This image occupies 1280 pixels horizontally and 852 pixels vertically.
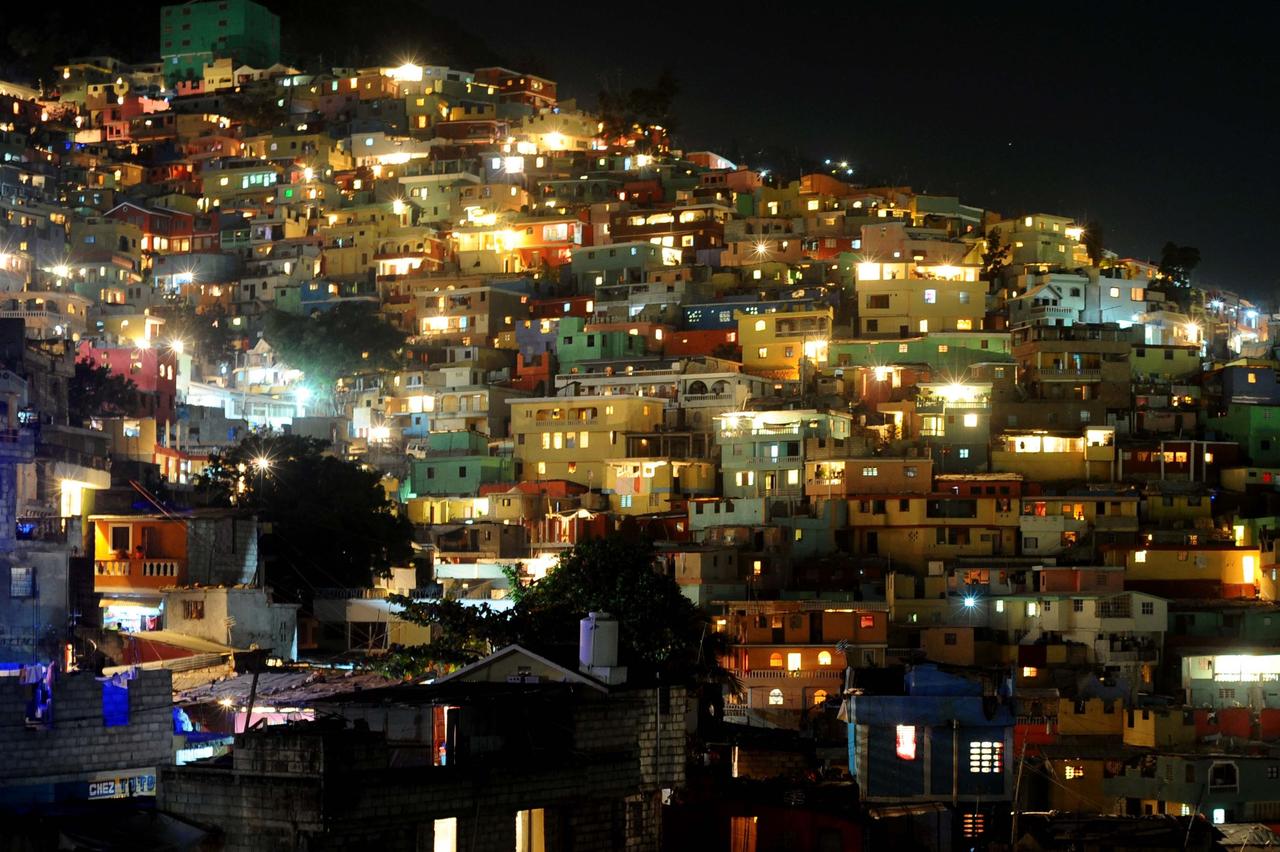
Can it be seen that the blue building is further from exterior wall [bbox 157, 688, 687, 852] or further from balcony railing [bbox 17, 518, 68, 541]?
balcony railing [bbox 17, 518, 68, 541]

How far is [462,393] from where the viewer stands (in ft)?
182

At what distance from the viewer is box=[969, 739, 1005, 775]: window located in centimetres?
2403

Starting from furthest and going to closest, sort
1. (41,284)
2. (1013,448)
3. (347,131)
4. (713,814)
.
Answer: (347,131) < (41,284) < (1013,448) < (713,814)

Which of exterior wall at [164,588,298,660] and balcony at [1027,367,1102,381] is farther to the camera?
balcony at [1027,367,1102,381]

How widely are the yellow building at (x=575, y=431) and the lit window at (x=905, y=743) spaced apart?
25.7 meters

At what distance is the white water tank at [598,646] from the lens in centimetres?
1959

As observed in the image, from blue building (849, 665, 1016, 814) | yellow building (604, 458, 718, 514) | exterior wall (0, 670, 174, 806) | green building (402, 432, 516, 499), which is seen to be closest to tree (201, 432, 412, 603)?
green building (402, 432, 516, 499)

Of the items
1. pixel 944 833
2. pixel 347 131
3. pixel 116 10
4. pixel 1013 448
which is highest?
pixel 116 10

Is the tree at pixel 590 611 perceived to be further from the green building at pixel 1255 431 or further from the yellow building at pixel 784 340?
the green building at pixel 1255 431

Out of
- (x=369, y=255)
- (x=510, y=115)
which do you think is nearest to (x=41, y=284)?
(x=369, y=255)

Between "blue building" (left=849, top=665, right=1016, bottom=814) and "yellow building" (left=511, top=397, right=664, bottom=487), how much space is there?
25.6 metres

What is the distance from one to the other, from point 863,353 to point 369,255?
2290cm

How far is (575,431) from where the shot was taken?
5059cm

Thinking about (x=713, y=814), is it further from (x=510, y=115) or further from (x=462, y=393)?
(x=510, y=115)
